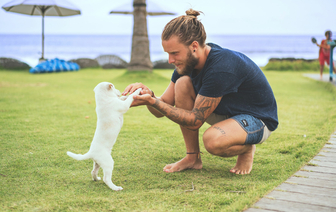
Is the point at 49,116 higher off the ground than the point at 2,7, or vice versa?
the point at 2,7

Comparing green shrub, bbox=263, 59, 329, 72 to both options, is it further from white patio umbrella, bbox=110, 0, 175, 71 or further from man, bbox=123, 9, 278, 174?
man, bbox=123, 9, 278, 174

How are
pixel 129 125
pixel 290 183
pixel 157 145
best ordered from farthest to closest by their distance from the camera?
1. pixel 129 125
2. pixel 157 145
3. pixel 290 183

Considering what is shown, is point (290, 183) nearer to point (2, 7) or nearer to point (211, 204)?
point (211, 204)

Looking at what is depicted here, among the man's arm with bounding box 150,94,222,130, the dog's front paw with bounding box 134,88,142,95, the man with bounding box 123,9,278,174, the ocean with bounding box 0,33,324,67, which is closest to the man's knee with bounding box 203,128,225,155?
the man with bounding box 123,9,278,174

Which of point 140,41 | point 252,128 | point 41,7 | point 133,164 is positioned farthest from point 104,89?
point 41,7

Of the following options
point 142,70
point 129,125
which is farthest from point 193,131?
point 142,70

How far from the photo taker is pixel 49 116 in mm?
4051

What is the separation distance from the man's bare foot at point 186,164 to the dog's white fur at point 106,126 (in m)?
0.53

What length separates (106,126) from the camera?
1895 mm

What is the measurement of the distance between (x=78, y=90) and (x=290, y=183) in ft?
17.9

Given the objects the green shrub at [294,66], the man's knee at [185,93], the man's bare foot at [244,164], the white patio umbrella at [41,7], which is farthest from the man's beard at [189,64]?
the green shrub at [294,66]

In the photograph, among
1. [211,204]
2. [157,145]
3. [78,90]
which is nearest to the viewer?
[211,204]

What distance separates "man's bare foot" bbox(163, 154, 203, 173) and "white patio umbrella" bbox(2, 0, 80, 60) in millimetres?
9148

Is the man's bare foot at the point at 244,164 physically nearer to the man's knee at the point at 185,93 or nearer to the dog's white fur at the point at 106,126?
the man's knee at the point at 185,93
